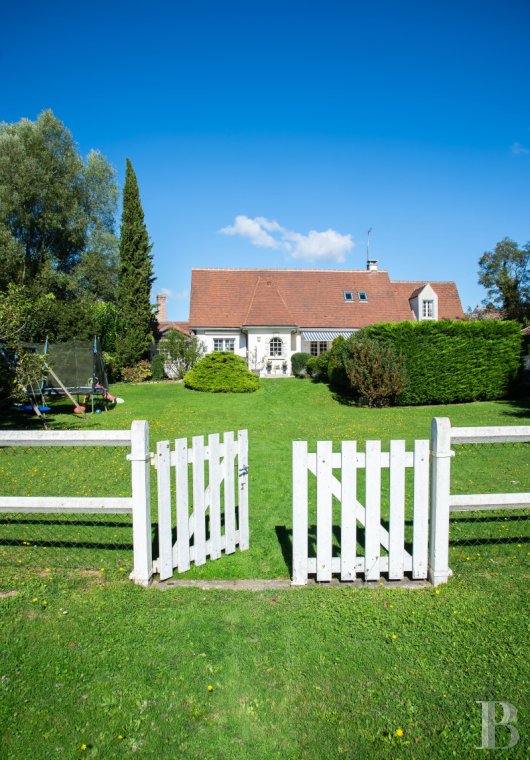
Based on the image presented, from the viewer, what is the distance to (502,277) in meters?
46.2

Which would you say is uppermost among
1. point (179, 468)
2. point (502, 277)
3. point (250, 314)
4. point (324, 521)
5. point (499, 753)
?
point (502, 277)

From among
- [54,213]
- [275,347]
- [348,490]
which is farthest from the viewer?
[275,347]

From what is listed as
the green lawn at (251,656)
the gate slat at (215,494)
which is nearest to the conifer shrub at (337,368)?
the green lawn at (251,656)

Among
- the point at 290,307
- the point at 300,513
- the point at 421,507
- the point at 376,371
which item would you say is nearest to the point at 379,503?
the point at 421,507

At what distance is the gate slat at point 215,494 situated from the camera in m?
4.88

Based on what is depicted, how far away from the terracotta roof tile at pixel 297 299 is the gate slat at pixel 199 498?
94.3 ft

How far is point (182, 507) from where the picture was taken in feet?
15.2

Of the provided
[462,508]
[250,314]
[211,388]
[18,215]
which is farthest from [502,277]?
[462,508]

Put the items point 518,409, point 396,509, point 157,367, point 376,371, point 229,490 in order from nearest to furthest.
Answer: point 396,509 < point 229,490 < point 518,409 < point 376,371 < point 157,367

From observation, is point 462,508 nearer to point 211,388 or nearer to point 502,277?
point 211,388

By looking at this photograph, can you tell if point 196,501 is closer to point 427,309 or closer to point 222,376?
point 222,376

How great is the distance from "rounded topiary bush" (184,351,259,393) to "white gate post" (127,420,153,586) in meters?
19.9

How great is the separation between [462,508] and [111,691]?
3348 millimetres

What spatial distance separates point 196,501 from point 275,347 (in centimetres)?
2918
